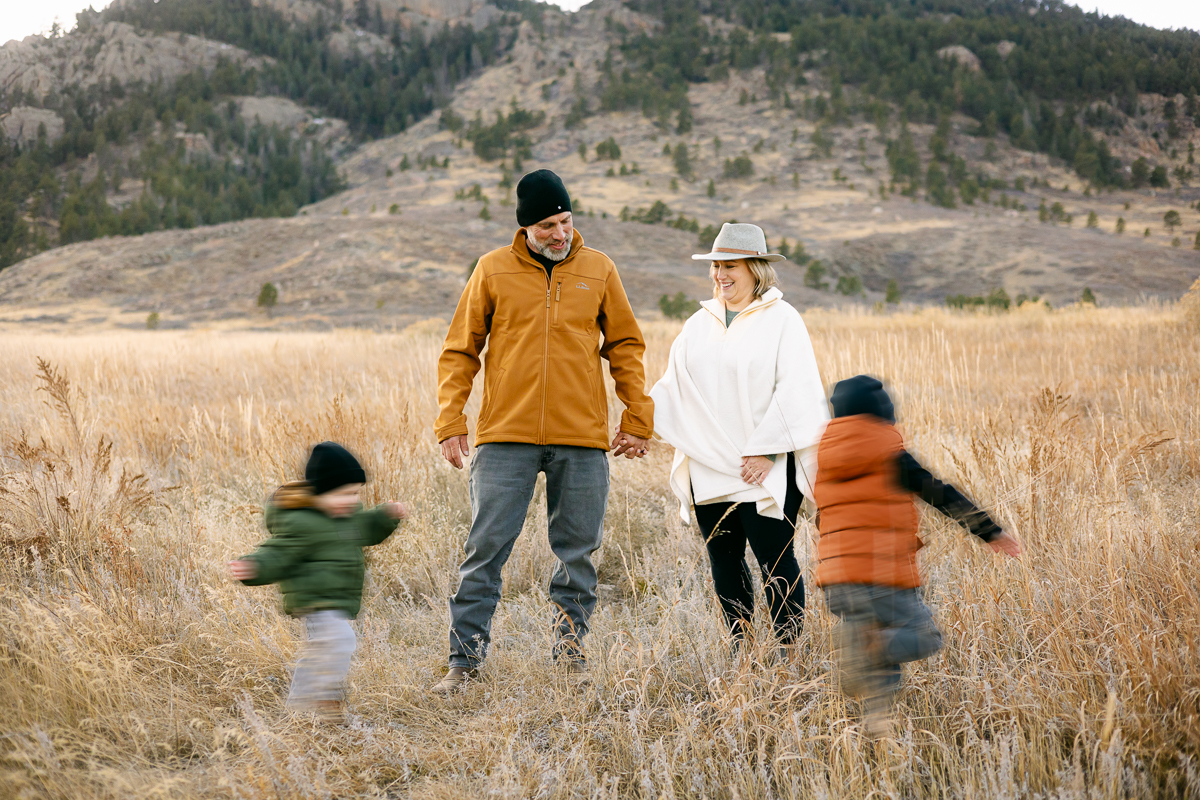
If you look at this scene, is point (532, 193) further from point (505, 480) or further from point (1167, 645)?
point (1167, 645)

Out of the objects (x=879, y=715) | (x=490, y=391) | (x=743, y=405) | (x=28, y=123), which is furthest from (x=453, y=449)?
(x=28, y=123)

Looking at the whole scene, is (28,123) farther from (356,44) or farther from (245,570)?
(245,570)

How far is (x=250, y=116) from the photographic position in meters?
90.4

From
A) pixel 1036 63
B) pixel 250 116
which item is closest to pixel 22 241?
pixel 250 116

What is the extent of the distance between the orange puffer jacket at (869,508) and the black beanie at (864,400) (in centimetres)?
2

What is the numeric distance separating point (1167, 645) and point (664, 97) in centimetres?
8083

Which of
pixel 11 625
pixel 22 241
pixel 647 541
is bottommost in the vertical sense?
pixel 647 541

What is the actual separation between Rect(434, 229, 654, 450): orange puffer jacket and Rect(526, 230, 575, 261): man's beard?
0.03 m

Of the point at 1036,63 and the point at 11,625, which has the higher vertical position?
the point at 1036,63

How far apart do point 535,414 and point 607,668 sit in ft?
3.12

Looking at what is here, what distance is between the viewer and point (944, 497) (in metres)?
1.87

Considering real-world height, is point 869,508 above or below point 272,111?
below

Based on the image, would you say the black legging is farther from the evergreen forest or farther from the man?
the evergreen forest

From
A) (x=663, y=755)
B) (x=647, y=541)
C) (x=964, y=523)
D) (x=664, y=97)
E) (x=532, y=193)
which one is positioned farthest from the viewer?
(x=664, y=97)
